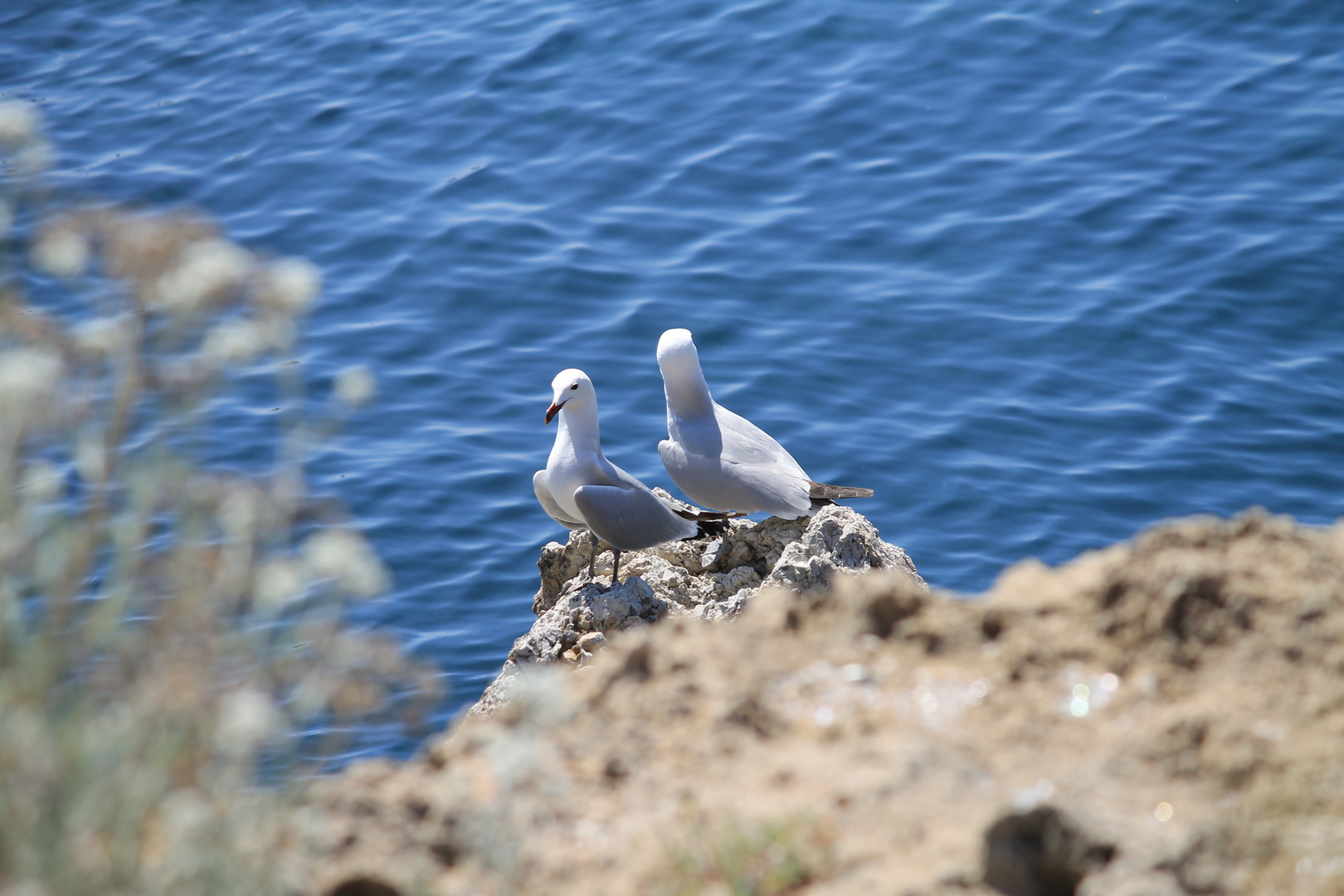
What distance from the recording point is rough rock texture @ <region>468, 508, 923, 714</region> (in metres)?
5.26

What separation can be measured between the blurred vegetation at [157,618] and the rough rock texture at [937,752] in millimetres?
309

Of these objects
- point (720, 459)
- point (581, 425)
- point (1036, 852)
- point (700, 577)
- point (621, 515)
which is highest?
point (581, 425)

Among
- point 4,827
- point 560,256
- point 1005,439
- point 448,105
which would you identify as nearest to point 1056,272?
point 1005,439

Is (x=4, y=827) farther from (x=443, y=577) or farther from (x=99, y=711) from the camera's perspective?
(x=443, y=577)

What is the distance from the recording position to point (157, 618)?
2.27m

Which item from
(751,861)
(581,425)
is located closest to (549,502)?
(581,425)

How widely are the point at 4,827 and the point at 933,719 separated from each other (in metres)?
1.74

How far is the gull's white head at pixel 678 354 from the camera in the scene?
6.55m

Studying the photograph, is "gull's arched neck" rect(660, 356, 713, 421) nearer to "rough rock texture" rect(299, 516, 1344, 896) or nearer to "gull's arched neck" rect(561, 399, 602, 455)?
"gull's arched neck" rect(561, 399, 602, 455)

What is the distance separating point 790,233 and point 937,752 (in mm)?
7824

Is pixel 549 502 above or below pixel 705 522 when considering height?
above

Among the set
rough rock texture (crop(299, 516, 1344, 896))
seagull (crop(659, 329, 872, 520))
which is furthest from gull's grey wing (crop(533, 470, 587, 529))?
rough rock texture (crop(299, 516, 1344, 896))

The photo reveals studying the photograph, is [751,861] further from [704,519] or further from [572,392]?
[572,392]

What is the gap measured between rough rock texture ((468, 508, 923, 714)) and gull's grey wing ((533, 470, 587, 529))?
4.3 inches
